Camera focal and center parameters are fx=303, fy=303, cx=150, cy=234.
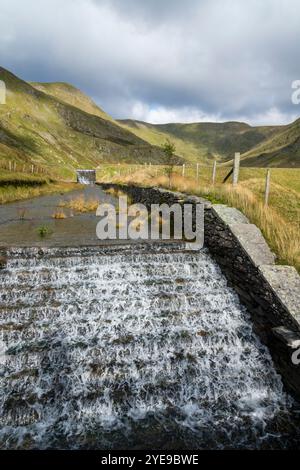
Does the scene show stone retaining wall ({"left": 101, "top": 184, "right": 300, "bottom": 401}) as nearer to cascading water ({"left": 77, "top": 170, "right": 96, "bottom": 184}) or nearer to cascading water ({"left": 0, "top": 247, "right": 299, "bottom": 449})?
cascading water ({"left": 0, "top": 247, "right": 299, "bottom": 449})

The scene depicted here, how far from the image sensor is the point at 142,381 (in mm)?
6758

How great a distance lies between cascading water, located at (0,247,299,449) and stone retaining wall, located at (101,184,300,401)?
42 cm

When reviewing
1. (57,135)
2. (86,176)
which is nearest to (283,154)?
(57,135)

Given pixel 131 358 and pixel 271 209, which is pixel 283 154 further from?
pixel 131 358

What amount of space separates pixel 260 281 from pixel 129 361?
152 inches

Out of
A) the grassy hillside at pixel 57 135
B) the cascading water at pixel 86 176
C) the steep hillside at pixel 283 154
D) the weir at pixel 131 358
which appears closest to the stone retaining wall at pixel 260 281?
the weir at pixel 131 358

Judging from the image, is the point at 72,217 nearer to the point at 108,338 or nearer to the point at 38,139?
the point at 108,338

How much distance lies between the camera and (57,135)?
104625 mm

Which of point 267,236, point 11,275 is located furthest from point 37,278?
point 267,236

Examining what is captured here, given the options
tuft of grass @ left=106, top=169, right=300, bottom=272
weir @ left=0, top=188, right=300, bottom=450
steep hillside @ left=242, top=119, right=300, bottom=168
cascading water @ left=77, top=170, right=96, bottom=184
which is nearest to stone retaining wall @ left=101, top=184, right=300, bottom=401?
weir @ left=0, top=188, right=300, bottom=450

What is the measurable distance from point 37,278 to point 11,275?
2.49 feet

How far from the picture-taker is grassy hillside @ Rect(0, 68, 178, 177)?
71438mm

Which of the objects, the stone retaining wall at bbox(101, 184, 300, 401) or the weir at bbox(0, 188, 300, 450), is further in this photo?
the stone retaining wall at bbox(101, 184, 300, 401)

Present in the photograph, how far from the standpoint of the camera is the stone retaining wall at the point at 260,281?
650 cm
